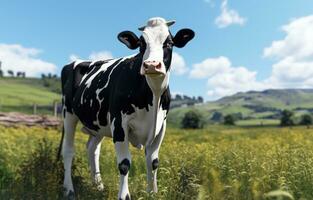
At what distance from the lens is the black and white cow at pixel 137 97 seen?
18.9 feet

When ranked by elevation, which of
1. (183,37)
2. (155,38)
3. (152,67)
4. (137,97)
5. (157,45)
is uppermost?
(183,37)

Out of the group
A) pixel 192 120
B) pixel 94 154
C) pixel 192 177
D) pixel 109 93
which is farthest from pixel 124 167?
pixel 192 120

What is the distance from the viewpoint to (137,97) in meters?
6.11

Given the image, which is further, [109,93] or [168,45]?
[109,93]

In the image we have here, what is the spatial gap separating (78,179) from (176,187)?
3181 millimetres

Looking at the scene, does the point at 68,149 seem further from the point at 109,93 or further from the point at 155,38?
the point at 155,38

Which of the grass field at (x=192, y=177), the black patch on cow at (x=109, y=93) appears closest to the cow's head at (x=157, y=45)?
the black patch on cow at (x=109, y=93)

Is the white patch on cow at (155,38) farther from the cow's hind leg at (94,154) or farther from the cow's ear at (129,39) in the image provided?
the cow's hind leg at (94,154)

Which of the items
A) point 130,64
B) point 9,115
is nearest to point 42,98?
point 9,115

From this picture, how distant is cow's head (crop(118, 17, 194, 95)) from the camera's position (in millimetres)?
5324

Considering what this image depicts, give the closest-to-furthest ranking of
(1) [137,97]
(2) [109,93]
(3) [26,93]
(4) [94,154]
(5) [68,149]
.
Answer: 1. (1) [137,97]
2. (2) [109,93]
3. (5) [68,149]
4. (4) [94,154]
5. (3) [26,93]

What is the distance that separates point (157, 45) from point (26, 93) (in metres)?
123

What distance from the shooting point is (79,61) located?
350 inches

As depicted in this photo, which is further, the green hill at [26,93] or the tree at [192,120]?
the green hill at [26,93]
